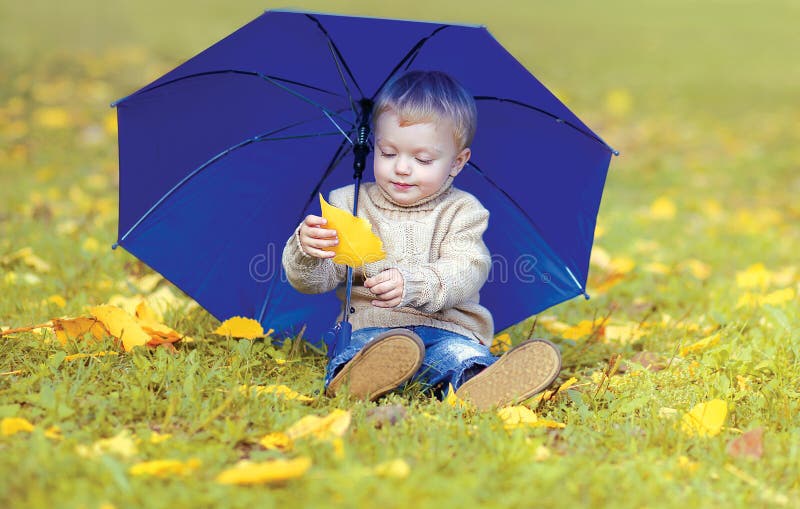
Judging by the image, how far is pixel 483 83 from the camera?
2760 mm

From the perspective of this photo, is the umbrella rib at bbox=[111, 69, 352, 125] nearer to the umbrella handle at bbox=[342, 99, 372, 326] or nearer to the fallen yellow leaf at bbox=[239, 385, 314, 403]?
the umbrella handle at bbox=[342, 99, 372, 326]

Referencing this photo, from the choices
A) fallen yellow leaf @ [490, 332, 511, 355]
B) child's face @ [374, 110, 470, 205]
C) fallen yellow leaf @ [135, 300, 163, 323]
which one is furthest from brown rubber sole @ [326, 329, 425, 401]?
fallen yellow leaf @ [135, 300, 163, 323]

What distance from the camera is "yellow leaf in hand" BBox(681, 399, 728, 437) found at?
2.29m

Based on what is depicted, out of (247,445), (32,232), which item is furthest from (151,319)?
(32,232)

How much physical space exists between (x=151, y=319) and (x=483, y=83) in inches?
53.0

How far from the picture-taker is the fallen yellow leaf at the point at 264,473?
5.67ft

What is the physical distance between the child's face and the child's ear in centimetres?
4

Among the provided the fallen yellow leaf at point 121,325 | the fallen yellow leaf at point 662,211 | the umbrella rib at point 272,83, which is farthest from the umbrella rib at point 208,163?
the fallen yellow leaf at point 662,211

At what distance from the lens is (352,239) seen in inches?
99.3

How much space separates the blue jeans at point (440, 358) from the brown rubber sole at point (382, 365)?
0.37ft

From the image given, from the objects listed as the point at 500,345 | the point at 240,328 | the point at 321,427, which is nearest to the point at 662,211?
the point at 500,345

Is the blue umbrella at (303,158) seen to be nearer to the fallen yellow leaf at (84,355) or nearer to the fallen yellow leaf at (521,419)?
the fallen yellow leaf at (84,355)

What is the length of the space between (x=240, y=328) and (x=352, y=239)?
552mm

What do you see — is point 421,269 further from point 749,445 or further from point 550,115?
point 749,445
